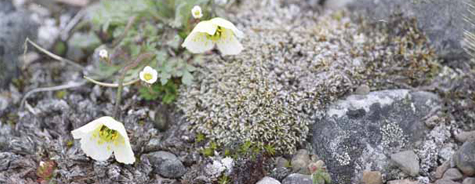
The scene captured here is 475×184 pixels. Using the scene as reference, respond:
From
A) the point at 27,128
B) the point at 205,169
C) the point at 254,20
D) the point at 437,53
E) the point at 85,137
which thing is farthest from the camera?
the point at 254,20

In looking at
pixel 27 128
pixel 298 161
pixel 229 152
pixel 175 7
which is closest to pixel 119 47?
pixel 175 7

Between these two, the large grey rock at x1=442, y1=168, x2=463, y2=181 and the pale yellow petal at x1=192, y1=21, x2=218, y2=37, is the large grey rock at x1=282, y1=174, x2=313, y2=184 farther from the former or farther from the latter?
the pale yellow petal at x1=192, y1=21, x2=218, y2=37

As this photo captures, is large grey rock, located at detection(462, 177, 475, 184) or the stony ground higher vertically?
the stony ground

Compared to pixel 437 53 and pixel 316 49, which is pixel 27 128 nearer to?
pixel 316 49

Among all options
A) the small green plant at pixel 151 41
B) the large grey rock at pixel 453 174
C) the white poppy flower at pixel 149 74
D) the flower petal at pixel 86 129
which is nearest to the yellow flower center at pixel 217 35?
the small green plant at pixel 151 41

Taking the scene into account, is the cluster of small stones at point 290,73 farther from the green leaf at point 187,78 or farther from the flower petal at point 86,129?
the flower petal at point 86,129

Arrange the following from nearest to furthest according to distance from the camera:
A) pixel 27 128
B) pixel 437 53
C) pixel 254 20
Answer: pixel 27 128, pixel 437 53, pixel 254 20

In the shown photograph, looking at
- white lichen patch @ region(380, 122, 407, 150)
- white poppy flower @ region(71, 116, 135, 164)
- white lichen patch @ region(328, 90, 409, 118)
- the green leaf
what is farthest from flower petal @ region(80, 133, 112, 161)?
white lichen patch @ region(380, 122, 407, 150)
